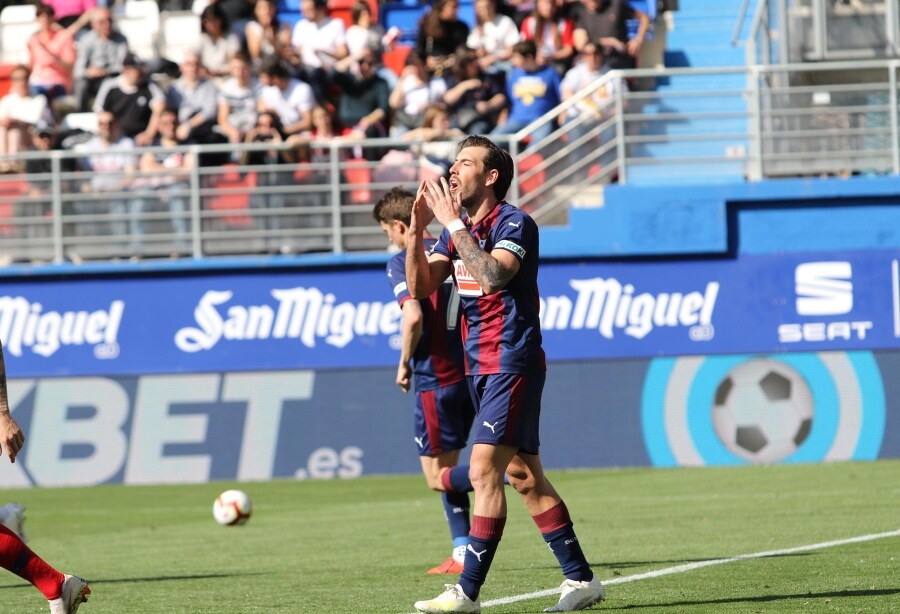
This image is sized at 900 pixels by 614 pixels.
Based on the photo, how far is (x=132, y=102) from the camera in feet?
65.3

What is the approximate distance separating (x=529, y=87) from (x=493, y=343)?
1264cm

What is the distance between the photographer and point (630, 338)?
58.9 ft

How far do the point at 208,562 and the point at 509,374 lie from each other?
4065 mm

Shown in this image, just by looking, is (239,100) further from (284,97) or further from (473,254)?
(473,254)

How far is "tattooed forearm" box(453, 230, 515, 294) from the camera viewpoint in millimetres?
6570

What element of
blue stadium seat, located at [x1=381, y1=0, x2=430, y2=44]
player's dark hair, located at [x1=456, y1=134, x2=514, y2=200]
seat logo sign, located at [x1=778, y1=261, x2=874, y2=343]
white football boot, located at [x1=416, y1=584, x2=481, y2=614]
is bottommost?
seat logo sign, located at [x1=778, y1=261, x2=874, y2=343]

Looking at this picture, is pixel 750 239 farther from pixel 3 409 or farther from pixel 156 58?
pixel 3 409

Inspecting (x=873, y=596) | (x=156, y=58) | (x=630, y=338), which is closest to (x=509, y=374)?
(x=873, y=596)

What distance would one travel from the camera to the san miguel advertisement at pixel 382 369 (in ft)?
57.7

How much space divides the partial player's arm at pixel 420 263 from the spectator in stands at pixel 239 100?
1269 centimetres

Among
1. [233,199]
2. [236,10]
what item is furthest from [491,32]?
[233,199]

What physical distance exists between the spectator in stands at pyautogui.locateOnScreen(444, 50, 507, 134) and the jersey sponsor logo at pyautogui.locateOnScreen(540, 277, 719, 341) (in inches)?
94.8

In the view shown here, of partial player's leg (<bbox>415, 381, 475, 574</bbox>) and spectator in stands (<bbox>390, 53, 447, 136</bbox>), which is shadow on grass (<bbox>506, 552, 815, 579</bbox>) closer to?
partial player's leg (<bbox>415, 381, 475, 574</bbox>)

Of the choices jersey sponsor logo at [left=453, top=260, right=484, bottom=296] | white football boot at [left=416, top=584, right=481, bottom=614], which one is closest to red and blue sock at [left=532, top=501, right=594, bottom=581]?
white football boot at [left=416, top=584, right=481, bottom=614]
